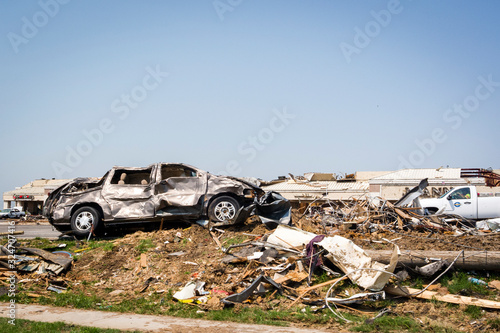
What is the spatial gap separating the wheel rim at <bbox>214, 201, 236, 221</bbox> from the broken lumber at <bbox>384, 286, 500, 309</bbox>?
5106mm

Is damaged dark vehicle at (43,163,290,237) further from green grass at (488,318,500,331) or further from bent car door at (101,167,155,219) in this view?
green grass at (488,318,500,331)

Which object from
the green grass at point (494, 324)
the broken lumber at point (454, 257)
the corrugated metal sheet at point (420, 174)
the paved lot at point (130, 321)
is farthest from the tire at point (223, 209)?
the corrugated metal sheet at point (420, 174)

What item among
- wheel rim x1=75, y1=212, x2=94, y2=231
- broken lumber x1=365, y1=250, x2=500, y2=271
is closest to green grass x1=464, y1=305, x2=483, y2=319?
broken lumber x1=365, y1=250, x2=500, y2=271

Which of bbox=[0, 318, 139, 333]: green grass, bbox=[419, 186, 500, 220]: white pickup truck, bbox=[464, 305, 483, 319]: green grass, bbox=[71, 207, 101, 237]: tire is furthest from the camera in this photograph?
bbox=[419, 186, 500, 220]: white pickup truck

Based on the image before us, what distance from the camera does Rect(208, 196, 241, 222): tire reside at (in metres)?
11.7

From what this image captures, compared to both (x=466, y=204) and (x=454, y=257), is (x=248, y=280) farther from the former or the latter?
(x=466, y=204)

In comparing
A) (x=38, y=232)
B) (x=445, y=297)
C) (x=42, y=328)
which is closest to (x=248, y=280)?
(x=445, y=297)

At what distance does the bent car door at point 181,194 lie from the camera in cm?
1178

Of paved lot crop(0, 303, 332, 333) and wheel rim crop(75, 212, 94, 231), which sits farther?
wheel rim crop(75, 212, 94, 231)

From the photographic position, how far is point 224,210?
1173cm

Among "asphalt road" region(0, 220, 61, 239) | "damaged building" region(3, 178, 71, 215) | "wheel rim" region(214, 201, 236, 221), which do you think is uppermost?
"wheel rim" region(214, 201, 236, 221)

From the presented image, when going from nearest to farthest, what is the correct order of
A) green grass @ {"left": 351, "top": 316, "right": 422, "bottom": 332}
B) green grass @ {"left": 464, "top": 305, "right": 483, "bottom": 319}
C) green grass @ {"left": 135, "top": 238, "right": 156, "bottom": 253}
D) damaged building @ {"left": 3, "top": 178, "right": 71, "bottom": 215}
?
green grass @ {"left": 351, "top": 316, "right": 422, "bottom": 332} → green grass @ {"left": 464, "top": 305, "right": 483, "bottom": 319} → green grass @ {"left": 135, "top": 238, "right": 156, "bottom": 253} → damaged building @ {"left": 3, "top": 178, "right": 71, "bottom": 215}

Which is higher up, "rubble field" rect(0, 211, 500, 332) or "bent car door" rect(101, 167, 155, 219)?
"bent car door" rect(101, 167, 155, 219)

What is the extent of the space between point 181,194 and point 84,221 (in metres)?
2.78
